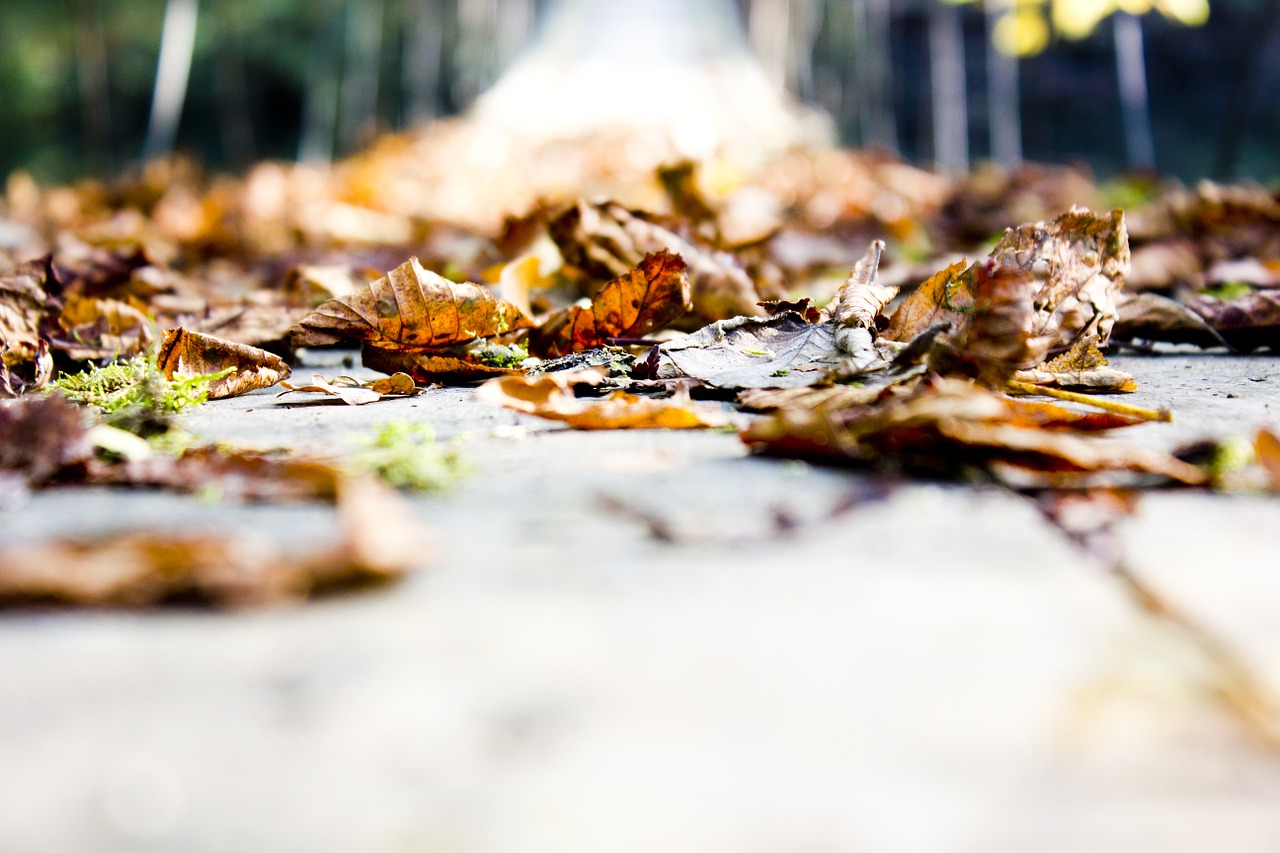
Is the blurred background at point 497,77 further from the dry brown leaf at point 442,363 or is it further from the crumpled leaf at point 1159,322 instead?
the dry brown leaf at point 442,363

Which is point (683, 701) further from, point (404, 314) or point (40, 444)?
point (404, 314)

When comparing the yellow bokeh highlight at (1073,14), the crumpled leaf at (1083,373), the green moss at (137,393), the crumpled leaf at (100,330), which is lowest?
the crumpled leaf at (1083,373)

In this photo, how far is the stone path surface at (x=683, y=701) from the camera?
1.27 feet

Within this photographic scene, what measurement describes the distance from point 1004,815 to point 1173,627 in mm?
191

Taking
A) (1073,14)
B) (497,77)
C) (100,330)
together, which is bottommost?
(100,330)

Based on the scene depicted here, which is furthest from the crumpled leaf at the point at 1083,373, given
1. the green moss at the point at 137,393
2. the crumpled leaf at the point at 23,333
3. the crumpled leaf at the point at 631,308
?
the crumpled leaf at the point at 23,333

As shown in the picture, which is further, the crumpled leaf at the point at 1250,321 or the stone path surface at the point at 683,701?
the crumpled leaf at the point at 1250,321

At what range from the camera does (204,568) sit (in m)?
0.54

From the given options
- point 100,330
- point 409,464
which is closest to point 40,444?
point 409,464

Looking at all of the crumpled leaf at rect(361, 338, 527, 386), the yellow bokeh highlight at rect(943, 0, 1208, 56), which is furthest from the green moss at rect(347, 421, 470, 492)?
the yellow bokeh highlight at rect(943, 0, 1208, 56)

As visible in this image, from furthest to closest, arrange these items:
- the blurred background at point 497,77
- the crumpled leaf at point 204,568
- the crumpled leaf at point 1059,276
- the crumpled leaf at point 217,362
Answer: the blurred background at point 497,77
the crumpled leaf at point 217,362
the crumpled leaf at point 1059,276
the crumpled leaf at point 204,568

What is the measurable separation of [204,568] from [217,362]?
925 millimetres

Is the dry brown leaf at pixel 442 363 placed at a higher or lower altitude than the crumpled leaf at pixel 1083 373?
higher

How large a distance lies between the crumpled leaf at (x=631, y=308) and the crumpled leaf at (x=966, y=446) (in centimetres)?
55
